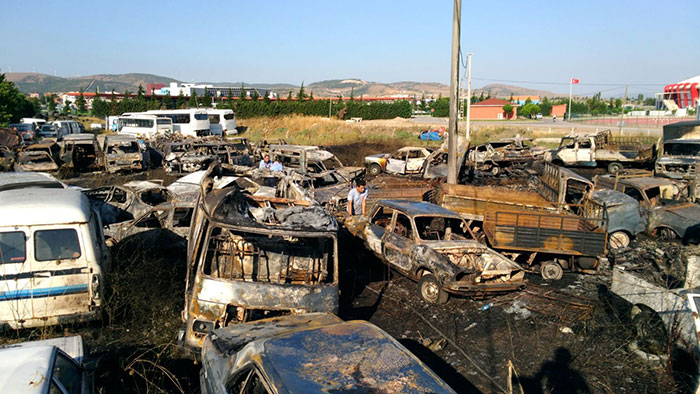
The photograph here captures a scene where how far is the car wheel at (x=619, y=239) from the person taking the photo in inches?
437

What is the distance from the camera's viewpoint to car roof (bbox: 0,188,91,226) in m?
5.91

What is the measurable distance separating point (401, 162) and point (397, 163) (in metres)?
0.23

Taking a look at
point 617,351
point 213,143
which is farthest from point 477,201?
point 213,143

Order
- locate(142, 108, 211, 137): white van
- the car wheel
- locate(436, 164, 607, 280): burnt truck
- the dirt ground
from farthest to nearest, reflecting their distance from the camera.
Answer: locate(142, 108, 211, 137): white van
the car wheel
locate(436, 164, 607, 280): burnt truck
the dirt ground

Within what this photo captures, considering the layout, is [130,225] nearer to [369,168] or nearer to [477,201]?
[477,201]

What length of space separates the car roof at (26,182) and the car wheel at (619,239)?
39.4 feet

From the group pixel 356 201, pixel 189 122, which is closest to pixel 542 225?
pixel 356 201

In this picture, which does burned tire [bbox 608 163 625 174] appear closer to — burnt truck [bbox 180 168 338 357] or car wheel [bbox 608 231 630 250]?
car wheel [bbox 608 231 630 250]

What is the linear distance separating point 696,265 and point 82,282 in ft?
26.2

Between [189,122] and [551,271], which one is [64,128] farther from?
[551,271]

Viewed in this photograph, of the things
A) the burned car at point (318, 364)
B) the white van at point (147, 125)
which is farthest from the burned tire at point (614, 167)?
the white van at point (147, 125)

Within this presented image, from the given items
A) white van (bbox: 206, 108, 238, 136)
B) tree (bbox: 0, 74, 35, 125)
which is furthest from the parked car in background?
tree (bbox: 0, 74, 35, 125)

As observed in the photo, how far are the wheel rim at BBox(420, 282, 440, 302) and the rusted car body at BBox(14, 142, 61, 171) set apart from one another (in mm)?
17540

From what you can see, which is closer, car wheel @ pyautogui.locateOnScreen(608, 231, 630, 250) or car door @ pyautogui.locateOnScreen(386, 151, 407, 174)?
car wheel @ pyautogui.locateOnScreen(608, 231, 630, 250)
